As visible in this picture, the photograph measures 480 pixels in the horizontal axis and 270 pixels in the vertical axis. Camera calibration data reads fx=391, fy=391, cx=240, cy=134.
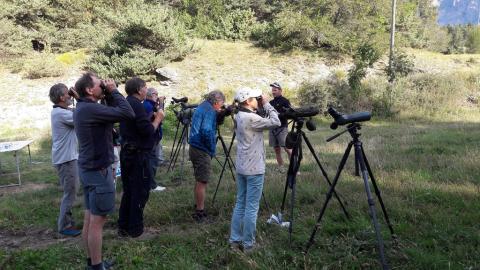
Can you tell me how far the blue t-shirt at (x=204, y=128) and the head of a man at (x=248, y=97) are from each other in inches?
38.5

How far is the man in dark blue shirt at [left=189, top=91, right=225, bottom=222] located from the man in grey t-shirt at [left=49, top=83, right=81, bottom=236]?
1.45m

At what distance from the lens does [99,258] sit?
3494mm

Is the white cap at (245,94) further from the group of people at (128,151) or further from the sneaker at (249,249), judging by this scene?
the sneaker at (249,249)

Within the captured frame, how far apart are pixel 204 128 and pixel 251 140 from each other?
3.81 feet

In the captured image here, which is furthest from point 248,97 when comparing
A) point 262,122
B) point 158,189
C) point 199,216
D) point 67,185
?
point 158,189

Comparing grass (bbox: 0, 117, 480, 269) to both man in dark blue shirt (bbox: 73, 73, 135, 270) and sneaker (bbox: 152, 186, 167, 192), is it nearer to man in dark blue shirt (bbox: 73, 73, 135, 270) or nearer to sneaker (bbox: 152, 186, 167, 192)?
sneaker (bbox: 152, 186, 167, 192)

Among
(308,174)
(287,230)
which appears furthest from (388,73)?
(287,230)

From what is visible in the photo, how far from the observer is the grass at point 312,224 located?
3.50m

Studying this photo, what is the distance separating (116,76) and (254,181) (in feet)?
55.5

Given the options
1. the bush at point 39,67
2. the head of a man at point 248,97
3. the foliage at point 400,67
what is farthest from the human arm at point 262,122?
the bush at point 39,67

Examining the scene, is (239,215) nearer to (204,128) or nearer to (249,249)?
(249,249)

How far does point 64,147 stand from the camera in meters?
4.67

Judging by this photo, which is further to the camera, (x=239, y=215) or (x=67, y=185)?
(x=67, y=185)

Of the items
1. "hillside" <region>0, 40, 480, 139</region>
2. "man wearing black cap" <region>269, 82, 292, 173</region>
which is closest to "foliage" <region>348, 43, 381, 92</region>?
"hillside" <region>0, 40, 480, 139</region>
